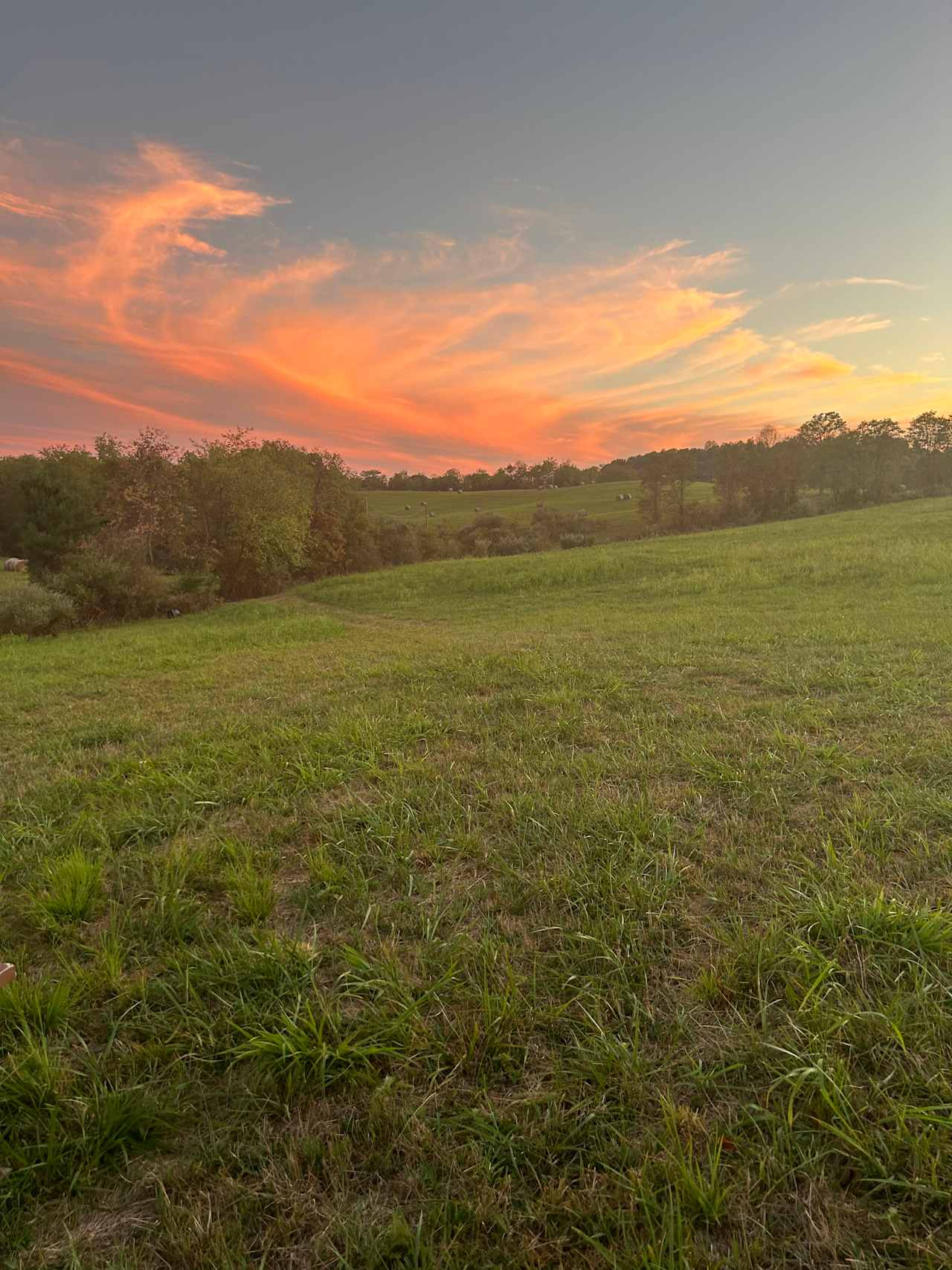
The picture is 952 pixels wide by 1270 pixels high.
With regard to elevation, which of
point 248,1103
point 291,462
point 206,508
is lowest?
point 248,1103

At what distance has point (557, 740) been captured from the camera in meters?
5.68

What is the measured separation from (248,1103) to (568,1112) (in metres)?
1.16

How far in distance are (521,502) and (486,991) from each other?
8539 cm

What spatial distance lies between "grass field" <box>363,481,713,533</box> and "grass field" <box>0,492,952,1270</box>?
5403 centimetres

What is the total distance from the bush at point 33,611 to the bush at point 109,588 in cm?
96

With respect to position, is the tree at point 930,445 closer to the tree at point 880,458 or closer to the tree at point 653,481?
the tree at point 880,458

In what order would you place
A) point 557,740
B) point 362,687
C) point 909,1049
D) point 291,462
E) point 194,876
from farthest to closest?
point 291,462, point 362,687, point 557,740, point 194,876, point 909,1049

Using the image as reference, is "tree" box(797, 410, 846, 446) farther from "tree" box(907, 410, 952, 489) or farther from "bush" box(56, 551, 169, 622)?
"bush" box(56, 551, 169, 622)

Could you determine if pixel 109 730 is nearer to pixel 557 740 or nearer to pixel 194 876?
pixel 194 876

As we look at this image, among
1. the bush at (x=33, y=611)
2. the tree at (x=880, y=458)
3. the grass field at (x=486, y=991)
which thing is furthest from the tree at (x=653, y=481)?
the grass field at (x=486, y=991)

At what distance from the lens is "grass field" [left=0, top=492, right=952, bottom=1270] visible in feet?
5.57

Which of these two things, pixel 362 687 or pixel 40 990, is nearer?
pixel 40 990

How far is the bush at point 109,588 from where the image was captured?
20.5 metres

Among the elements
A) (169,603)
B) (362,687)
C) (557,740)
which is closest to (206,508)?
(169,603)
